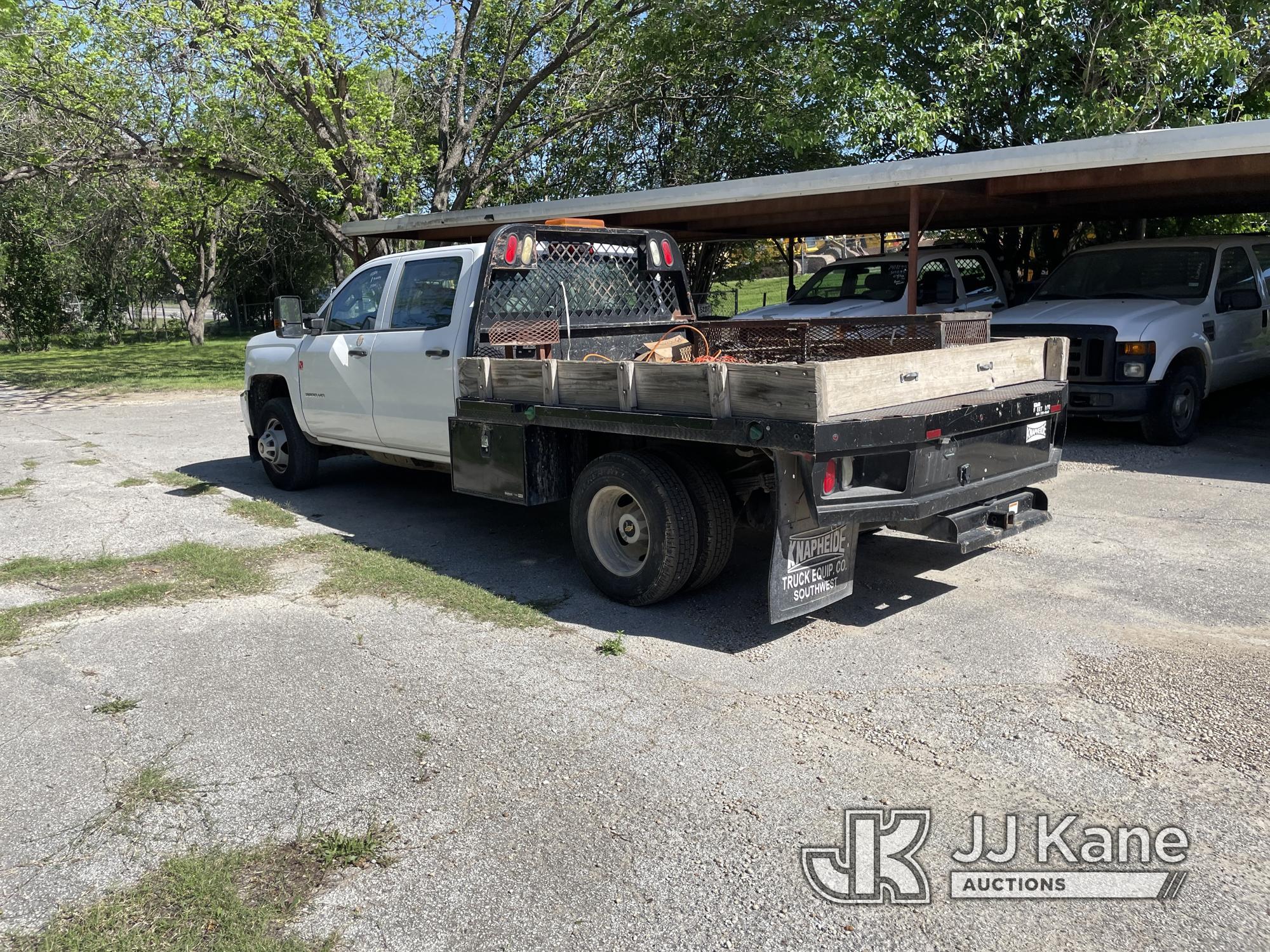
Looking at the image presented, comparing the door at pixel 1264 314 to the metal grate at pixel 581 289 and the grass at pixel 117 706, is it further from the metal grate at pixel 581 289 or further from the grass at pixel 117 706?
the grass at pixel 117 706

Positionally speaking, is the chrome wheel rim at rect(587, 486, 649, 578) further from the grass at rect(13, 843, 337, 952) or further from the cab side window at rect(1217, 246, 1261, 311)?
the cab side window at rect(1217, 246, 1261, 311)

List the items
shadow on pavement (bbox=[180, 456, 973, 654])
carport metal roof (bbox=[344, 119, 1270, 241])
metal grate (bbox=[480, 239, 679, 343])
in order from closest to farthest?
shadow on pavement (bbox=[180, 456, 973, 654]) < metal grate (bbox=[480, 239, 679, 343]) < carport metal roof (bbox=[344, 119, 1270, 241])

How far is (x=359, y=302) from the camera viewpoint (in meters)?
7.91

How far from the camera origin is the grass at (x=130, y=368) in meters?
19.8

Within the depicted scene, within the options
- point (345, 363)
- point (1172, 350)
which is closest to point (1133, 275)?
point (1172, 350)

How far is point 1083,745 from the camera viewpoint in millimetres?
3918

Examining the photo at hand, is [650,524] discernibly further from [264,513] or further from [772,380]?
[264,513]

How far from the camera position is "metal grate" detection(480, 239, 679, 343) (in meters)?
6.74

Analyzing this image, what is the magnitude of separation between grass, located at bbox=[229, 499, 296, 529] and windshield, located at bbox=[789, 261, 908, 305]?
7.53 meters

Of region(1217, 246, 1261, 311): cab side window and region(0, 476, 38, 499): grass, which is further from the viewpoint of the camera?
region(1217, 246, 1261, 311): cab side window

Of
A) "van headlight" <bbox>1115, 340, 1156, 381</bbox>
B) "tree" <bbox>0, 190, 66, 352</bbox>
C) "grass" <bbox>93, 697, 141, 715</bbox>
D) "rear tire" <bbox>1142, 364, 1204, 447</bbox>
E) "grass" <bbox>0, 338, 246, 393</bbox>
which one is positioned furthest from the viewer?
"tree" <bbox>0, 190, 66, 352</bbox>

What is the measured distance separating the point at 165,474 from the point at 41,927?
774cm

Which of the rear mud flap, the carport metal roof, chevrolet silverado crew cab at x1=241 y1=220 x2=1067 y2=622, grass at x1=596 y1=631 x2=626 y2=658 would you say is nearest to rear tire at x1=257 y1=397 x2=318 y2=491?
chevrolet silverado crew cab at x1=241 y1=220 x2=1067 y2=622

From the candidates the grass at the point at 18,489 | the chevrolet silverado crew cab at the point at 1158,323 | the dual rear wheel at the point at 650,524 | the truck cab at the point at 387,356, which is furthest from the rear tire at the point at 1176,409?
the grass at the point at 18,489
